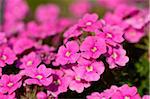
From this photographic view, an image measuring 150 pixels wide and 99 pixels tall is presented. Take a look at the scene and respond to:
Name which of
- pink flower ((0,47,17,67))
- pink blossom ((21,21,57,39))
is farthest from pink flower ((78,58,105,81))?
pink blossom ((21,21,57,39))

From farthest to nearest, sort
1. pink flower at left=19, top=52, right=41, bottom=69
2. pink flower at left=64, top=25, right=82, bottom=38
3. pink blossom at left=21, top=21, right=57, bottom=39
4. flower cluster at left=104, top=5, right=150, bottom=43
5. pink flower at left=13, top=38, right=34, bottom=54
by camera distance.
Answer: pink blossom at left=21, top=21, right=57, bottom=39
flower cluster at left=104, top=5, right=150, bottom=43
pink flower at left=13, top=38, right=34, bottom=54
pink flower at left=19, top=52, right=41, bottom=69
pink flower at left=64, top=25, right=82, bottom=38

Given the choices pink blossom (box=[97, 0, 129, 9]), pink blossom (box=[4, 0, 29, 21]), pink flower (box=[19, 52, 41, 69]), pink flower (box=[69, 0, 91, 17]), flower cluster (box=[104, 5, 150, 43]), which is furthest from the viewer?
pink flower (box=[69, 0, 91, 17])

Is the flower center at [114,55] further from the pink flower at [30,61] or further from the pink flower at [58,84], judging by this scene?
the pink flower at [30,61]

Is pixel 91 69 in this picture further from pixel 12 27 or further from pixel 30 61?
pixel 12 27

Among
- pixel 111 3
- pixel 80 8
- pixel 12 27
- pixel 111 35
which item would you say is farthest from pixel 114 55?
pixel 80 8

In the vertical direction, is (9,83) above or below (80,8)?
below

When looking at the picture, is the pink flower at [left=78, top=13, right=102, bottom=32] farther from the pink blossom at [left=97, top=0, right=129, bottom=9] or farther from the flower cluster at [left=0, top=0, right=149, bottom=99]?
the pink blossom at [left=97, top=0, right=129, bottom=9]

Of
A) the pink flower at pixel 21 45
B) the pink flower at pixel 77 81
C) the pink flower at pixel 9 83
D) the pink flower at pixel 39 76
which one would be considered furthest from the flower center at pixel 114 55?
the pink flower at pixel 21 45
